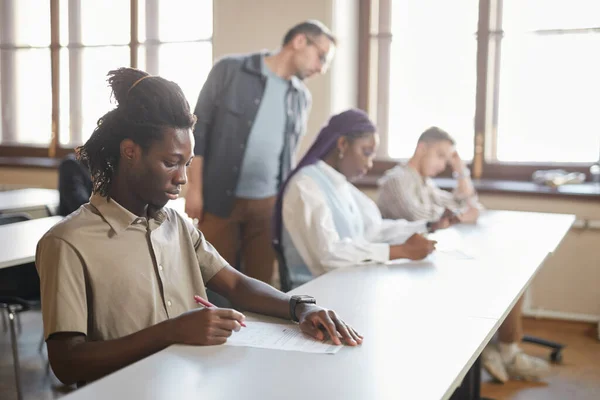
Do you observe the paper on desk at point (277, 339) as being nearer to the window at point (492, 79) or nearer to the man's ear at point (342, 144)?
the man's ear at point (342, 144)

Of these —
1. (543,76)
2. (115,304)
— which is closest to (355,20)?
(543,76)

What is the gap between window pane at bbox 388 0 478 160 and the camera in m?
5.01

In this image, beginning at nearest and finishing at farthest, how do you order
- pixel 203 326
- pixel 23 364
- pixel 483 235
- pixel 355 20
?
pixel 203 326 → pixel 483 235 → pixel 23 364 → pixel 355 20

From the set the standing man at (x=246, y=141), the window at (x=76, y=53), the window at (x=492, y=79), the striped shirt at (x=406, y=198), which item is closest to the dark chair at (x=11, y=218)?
the standing man at (x=246, y=141)

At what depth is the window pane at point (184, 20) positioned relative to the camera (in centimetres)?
569

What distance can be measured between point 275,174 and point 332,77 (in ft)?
5.01

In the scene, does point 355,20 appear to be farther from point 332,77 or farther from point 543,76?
point 543,76

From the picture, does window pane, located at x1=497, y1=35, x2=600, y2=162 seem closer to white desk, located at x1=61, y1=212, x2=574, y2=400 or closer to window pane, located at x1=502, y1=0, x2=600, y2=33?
window pane, located at x1=502, y1=0, x2=600, y2=33

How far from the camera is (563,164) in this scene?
15.9 ft

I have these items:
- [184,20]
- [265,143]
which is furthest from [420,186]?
[184,20]

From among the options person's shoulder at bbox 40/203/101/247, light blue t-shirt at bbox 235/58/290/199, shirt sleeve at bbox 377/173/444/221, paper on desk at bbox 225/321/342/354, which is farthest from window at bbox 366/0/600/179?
person's shoulder at bbox 40/203/101/247

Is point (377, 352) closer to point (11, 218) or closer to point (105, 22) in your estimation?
point (11, 218)

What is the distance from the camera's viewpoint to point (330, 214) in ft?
9.05

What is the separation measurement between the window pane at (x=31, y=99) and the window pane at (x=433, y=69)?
9.90 ft
